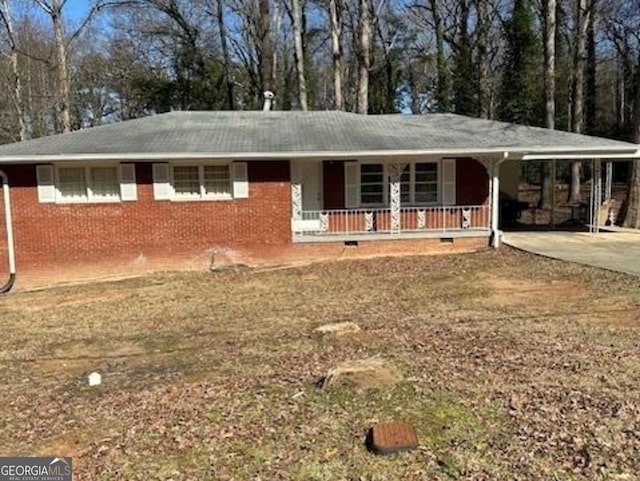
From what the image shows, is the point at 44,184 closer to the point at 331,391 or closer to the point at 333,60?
the point at 331,391

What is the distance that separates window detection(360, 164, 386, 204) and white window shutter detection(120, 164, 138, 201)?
5908 millimetres

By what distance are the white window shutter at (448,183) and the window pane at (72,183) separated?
9132 mm

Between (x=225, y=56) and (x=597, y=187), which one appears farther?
(x=225, y=56)

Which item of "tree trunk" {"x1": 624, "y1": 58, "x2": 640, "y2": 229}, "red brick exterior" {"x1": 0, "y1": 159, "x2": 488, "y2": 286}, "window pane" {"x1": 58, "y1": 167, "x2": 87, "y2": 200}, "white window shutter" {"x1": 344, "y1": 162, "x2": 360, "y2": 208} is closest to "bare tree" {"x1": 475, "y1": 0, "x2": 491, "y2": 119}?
"tree trunk" {"x1": 624, "y1": 58, "x2": 640, "y2": 229}

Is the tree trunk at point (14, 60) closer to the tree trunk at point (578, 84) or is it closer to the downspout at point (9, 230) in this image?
the downspout at point (9, 230)

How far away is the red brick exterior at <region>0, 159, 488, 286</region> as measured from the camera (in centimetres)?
1376

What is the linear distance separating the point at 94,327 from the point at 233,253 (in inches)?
225

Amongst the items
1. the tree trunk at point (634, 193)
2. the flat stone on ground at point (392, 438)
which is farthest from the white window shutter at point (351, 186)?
the flat stone on ground at point (392, 438)

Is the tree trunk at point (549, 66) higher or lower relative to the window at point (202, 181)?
higher

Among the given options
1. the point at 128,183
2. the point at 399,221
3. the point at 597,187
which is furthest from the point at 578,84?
the point at 128,183

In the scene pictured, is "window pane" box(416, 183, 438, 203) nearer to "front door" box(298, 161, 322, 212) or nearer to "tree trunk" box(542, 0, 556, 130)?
"front door" box(298, 161, 322, 212)

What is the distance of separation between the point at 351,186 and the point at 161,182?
499cm

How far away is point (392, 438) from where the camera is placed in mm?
4230

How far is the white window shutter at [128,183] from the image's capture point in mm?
13852
